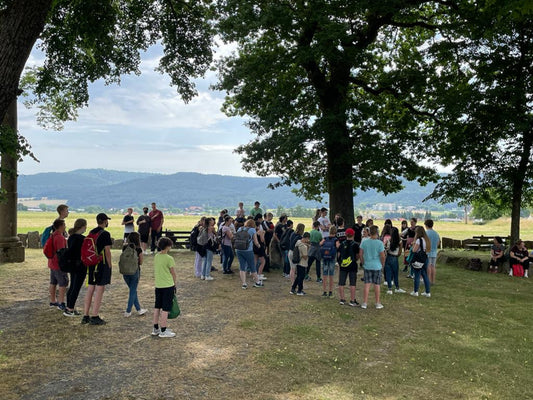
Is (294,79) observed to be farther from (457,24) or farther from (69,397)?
(69,397)

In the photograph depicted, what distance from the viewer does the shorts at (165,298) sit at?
7363 mm

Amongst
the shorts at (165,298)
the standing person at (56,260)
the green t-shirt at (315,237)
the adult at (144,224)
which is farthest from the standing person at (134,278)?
the adult at (144,224)

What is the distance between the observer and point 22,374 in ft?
18.6

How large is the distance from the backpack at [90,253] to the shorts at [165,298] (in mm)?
1544

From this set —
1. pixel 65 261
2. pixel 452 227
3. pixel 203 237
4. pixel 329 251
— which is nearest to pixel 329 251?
pixel 329 251

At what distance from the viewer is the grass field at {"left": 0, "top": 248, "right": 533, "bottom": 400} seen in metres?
5.49

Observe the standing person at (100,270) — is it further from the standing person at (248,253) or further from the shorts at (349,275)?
the shorts at (349,275)

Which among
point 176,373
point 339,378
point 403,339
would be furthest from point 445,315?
point 176,373

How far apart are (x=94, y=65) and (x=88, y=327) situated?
10983 millimetres

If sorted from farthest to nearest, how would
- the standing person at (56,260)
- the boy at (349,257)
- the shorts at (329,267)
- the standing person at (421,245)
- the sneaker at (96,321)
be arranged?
the standing person at (421,245) → the shorts at (329,267) → the boy at (349,257) → the standing person at (56,260) → the sneaker at (96,321)

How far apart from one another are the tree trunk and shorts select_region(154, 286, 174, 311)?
3.86 metres

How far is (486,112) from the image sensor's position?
1755cm

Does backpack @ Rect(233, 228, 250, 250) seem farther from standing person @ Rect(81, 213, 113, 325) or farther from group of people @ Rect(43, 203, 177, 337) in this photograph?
standing person @ Rect(81, 213, 113, 325)

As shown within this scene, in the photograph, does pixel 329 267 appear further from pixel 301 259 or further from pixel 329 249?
pixel 301 259
